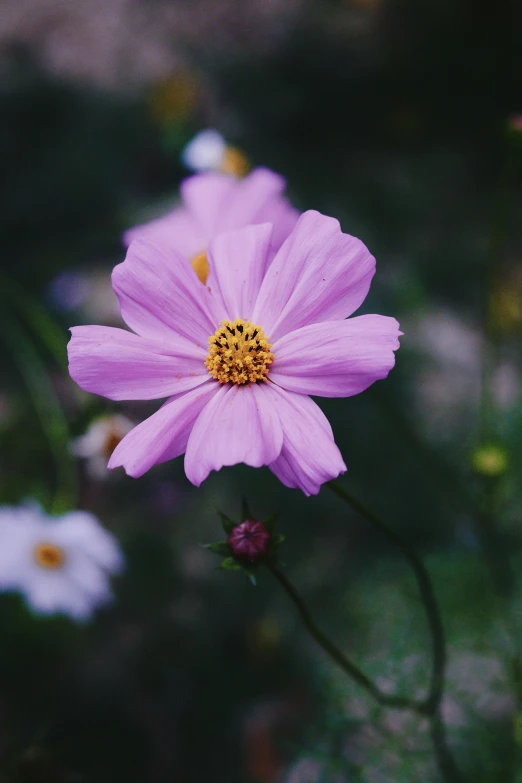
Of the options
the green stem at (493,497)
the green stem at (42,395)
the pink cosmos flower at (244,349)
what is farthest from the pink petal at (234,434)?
the green stem at (42,395)

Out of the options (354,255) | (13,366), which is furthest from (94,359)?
(13,366)

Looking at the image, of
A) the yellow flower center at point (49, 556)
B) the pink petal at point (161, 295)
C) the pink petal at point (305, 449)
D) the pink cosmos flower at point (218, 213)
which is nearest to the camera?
the pink petal at point (305, 449)

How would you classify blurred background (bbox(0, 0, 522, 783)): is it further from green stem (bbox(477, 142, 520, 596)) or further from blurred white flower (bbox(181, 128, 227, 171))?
blurred white flower (bbox(181, 128, 227, 171))

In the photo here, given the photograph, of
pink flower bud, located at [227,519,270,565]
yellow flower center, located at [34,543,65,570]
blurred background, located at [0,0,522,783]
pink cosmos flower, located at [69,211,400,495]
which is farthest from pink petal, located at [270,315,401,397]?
yellow flower center, located at [34,543,65,570]

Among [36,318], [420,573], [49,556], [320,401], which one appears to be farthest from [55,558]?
[420,573]

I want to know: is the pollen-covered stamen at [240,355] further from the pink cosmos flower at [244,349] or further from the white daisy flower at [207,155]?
the white daisy flower at [207,155]

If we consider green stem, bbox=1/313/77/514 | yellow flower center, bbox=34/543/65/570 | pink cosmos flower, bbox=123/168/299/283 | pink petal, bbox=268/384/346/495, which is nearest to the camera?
pink petal, bbox=268/384/346/495
